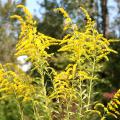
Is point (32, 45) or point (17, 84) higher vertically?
point (32, 45)

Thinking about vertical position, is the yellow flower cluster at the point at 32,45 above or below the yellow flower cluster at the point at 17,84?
above

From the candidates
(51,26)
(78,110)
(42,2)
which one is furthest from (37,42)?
(42,2)

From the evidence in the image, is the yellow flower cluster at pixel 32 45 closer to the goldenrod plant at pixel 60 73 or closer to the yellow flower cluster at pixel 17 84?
the goldenrod plant at pixel 60 73

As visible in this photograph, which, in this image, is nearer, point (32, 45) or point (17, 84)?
point (32, 45)

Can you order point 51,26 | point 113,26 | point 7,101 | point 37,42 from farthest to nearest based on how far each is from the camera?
1. point 113,26
2. point 51,26
3. point 7,101
4. point 37,42

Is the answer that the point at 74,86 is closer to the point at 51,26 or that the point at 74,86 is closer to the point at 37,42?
the point at 37,42

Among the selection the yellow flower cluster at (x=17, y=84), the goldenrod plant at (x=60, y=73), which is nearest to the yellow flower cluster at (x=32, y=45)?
the goldenrod plant at (x=60, y=73)

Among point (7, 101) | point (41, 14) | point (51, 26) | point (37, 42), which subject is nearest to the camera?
point (37, 42)

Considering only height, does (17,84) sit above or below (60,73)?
below

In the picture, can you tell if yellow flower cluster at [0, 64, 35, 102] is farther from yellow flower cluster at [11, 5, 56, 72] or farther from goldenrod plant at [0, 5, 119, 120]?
yellow flower cluster at [11, 5, 56, 72]

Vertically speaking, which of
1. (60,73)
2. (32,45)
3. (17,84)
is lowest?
(17,84)

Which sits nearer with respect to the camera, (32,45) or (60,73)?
(32,45)
